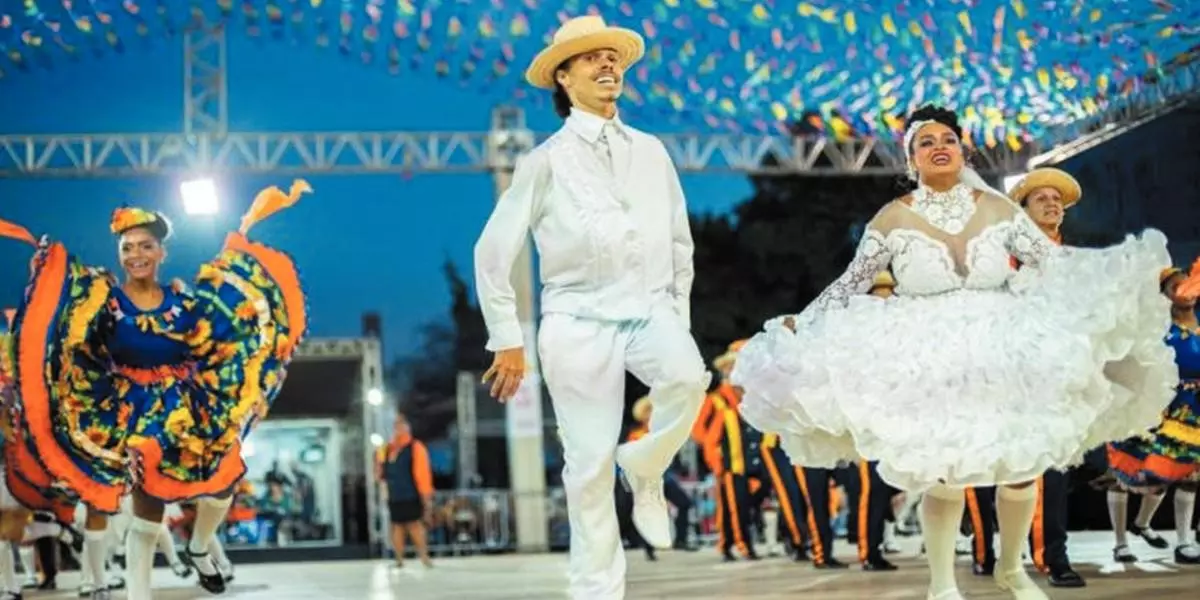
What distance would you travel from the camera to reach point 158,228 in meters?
6.35

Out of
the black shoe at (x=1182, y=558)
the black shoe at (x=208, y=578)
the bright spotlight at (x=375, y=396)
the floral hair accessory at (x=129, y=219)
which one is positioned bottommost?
the black shoe at (x=1182, y=558)

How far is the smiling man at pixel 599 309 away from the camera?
14.5 feet

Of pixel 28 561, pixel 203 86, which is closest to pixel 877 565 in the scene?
pixel 28 561

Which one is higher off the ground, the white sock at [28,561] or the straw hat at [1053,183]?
the straw hat at [1053,183]

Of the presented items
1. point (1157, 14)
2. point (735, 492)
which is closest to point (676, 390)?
point (1157, 14)

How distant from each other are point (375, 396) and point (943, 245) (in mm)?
12675

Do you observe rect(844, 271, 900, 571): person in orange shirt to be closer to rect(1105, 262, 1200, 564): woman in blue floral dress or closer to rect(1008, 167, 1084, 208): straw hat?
rect(1105, 262, 1200, 564): woman in blue floral dress

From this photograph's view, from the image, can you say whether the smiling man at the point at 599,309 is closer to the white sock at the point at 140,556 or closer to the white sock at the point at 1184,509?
the white sock at the point at 140,556

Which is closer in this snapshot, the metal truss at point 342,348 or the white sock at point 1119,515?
the white sock at point 1119,515

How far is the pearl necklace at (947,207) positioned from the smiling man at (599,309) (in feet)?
2.42

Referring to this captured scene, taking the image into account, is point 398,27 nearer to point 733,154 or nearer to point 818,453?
point 733,154

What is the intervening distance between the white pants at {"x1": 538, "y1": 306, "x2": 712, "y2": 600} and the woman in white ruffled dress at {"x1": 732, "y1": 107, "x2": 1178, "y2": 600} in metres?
0.32

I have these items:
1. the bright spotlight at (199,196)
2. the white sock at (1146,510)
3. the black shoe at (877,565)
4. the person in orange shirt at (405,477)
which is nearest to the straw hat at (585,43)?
the black shoe at (877,565)

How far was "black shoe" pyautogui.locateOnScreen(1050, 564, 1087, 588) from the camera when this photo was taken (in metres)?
6.27
